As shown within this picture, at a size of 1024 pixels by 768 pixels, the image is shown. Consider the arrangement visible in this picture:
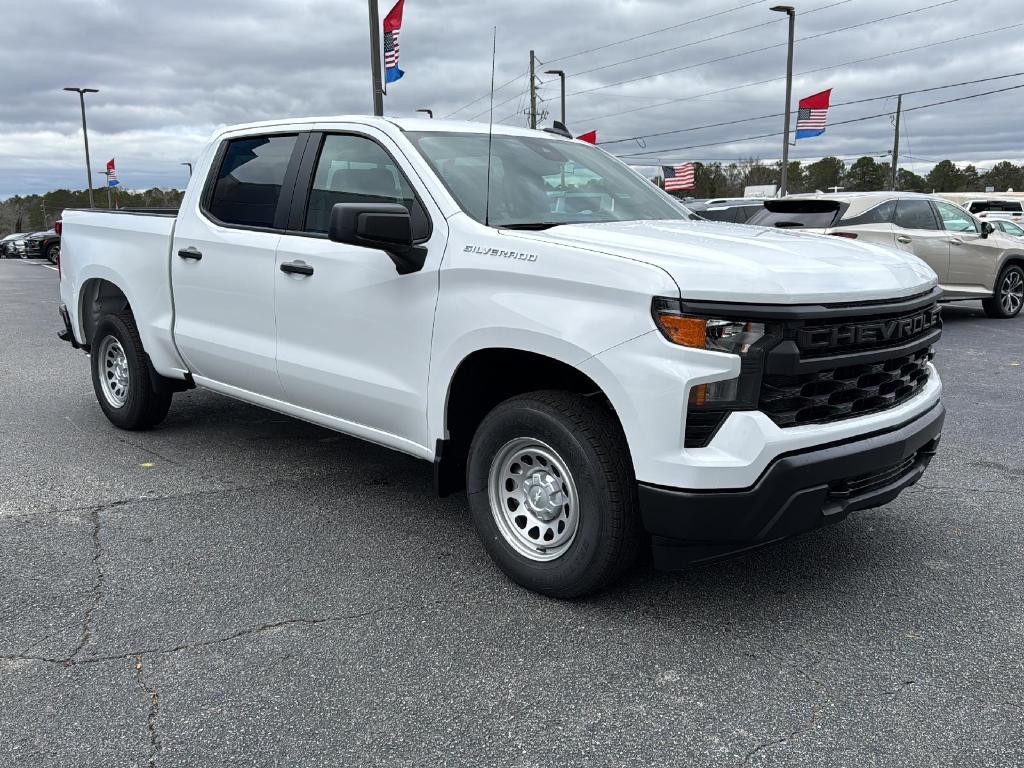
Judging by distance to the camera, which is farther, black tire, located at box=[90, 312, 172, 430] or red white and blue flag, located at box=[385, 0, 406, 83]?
red white and blue flag, located at box=[385, 0, 406, 83]

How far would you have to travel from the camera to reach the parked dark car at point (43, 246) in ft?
121

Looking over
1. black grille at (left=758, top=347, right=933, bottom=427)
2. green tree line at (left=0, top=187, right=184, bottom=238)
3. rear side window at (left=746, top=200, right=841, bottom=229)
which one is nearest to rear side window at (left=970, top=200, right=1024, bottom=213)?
rear side window at (left=746, top=200, right=841, bottom=229)

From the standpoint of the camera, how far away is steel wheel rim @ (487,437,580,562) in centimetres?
358

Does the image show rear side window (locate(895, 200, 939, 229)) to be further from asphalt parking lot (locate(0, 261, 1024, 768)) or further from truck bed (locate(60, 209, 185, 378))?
truck bed (locate(60, 209, 185, 378))

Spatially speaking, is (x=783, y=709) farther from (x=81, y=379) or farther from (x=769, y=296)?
(x=81, y=379)

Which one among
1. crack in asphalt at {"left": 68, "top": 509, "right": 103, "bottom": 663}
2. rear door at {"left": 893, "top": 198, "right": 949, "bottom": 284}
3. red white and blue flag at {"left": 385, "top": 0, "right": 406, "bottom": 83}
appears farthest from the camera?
red white and blue flag at {"left": 385, "top": 0, "right": 406, "bottom": 83}

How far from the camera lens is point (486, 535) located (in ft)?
12.7

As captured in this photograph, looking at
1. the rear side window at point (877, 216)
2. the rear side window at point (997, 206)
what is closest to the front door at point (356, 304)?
the rear side window at point (877, 216)

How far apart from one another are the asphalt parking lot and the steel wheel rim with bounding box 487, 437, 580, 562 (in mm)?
231

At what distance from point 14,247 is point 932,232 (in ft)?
136

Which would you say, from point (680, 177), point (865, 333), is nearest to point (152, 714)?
point (865, 333)

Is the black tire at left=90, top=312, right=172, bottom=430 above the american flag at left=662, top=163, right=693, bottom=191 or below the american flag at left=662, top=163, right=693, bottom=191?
below

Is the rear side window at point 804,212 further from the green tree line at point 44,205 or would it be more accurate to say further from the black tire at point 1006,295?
the green tree line at point 44,205

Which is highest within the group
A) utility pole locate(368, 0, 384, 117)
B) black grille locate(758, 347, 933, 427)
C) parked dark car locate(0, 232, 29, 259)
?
utility pole locate(368, 0, 384, 117)
